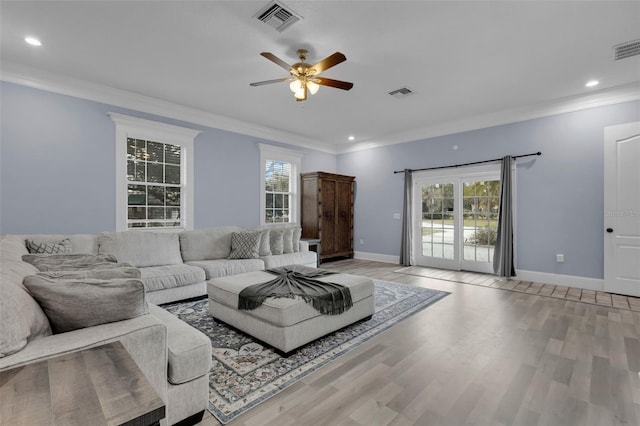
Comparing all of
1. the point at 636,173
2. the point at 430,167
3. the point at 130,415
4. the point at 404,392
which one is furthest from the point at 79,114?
the point at 636,173

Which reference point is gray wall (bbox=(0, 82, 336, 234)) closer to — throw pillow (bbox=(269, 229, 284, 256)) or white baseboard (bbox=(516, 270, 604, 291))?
throw pillow (bbox=(269, 229, 284, 256))

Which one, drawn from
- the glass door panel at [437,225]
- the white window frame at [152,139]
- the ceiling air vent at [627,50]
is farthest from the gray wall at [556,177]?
the white window frame at [152,139]

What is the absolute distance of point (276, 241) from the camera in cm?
528

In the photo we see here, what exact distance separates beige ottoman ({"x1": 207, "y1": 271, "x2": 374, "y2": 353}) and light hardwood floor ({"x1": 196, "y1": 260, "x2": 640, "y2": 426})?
35 cm

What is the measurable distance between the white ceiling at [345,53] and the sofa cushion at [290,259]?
2.47m

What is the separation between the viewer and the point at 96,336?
1368 millimetres

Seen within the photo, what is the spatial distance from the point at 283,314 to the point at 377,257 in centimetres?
499

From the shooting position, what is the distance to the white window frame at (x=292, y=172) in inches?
243

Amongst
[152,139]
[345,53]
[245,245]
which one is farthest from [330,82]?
[152,139]

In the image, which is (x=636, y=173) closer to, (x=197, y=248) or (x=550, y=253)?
(x=550, y=253)

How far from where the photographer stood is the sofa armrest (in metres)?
1.19

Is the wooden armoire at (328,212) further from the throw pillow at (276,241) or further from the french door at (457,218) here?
the french door at (457,218)

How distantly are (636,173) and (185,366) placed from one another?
5.74m

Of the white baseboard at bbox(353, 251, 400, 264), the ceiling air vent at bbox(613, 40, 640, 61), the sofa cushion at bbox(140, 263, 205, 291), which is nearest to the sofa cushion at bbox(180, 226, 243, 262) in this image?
the sofa cushion at bbox(140, 263, 205, 291)
